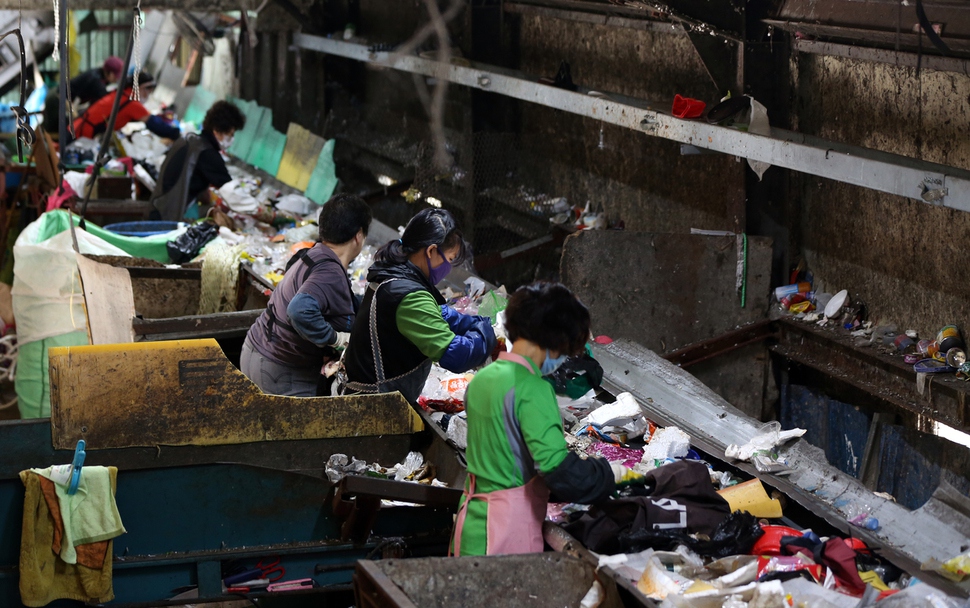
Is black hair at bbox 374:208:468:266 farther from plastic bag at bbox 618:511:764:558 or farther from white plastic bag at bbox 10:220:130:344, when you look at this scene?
white plastic bag at bbox 10:220:130:344

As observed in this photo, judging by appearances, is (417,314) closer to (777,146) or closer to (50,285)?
(777,146)

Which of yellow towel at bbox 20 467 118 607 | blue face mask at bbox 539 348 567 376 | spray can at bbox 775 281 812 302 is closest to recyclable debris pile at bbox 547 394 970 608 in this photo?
blue face mask at bbox 539 348 567 376

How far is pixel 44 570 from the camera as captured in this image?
147 inches

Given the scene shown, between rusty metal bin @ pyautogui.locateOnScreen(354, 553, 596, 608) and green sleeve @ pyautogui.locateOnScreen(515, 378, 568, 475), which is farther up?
green sleeve @ pyautogui.locateOnScreen(515, 378, 568, 475)

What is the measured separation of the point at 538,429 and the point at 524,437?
0.05m

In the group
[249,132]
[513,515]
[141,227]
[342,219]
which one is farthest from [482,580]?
[249,132]

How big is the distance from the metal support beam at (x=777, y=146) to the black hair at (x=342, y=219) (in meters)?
1.86

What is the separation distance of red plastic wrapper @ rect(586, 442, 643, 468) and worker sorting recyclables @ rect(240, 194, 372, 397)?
120 cm

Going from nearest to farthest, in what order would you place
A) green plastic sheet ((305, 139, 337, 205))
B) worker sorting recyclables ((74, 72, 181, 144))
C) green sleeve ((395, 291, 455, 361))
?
green sleeve ((395, 291, 455, 361)) → green plastic sheet ((305, 139, 337, 205)) → worker sorting recyclables ((74, 72, 181, 144))

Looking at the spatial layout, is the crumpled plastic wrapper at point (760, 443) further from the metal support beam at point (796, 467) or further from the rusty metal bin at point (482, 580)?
the rusty metal bin at point (482, 580)

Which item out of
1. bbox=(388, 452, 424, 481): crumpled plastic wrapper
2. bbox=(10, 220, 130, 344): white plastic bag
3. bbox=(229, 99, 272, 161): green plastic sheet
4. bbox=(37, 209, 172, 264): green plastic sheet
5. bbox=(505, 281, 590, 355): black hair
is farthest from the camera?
bbox=(229, 99, 272, 161): green plastic sheet

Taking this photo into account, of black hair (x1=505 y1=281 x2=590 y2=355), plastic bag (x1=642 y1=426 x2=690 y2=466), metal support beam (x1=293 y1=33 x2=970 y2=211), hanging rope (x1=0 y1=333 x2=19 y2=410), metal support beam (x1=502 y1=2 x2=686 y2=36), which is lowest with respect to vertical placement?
hanging rope (x1=0 y1=333 x2=19 y2=410)

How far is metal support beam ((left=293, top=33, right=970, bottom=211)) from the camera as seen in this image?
4.03 metres

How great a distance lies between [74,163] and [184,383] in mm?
8452
